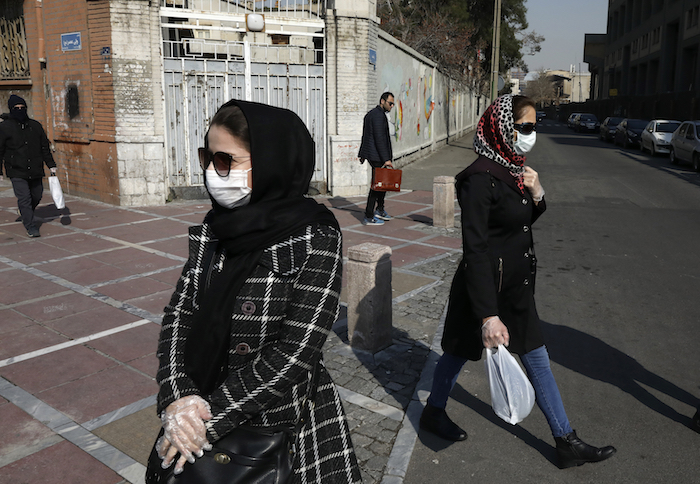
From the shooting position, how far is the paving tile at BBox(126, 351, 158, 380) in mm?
4450

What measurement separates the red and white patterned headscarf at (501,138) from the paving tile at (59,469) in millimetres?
2560

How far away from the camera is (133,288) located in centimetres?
643

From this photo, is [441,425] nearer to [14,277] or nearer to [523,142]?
[523,142]

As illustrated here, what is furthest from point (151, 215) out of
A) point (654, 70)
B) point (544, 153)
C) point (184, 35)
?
point (654, 70)

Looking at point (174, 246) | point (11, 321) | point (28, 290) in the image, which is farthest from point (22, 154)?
point (11, 321)

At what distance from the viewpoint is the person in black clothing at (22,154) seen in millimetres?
8656

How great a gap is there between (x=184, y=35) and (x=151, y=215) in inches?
172

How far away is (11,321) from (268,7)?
9618 millimetres

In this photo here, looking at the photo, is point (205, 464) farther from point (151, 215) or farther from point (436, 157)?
point (436, 157)

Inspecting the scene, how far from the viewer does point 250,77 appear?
12172 millimetres

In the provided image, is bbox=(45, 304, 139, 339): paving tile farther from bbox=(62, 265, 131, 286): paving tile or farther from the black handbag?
the black handbag

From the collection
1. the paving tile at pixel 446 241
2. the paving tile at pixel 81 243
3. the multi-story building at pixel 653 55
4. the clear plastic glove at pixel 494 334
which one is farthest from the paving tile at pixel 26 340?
→ the multi-story building at pixel 653 55

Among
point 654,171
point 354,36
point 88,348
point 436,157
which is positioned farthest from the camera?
point 436,157

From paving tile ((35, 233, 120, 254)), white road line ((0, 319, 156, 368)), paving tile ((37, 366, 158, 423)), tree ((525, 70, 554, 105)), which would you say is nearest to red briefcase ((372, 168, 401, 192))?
paving tile ((35, 233, 120, 254))
